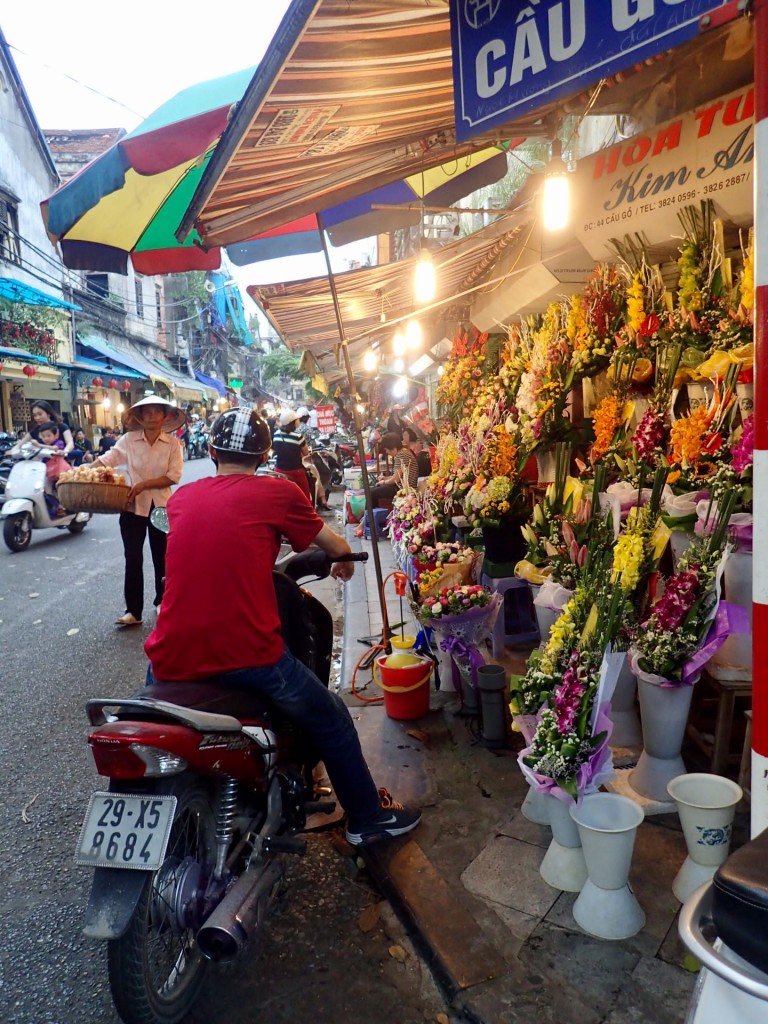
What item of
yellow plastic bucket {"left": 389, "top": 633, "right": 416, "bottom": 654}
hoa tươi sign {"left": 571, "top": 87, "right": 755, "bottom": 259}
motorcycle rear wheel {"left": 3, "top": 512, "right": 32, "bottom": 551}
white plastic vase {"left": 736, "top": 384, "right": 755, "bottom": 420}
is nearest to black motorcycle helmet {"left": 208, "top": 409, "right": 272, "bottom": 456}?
yellow plastic bucket {"left": 389, "top": 633, "right": 416, "bottom": 654}

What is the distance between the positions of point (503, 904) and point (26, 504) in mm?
9460

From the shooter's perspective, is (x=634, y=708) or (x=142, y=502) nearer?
(x=634, y=708)

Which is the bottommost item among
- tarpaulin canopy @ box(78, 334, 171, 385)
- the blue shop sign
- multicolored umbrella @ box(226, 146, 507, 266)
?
the blue shop sign

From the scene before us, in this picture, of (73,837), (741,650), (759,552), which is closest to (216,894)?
(73,837)

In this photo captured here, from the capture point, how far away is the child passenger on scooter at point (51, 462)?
10.4 meters

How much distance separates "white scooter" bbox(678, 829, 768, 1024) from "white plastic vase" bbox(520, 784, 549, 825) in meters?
1.97

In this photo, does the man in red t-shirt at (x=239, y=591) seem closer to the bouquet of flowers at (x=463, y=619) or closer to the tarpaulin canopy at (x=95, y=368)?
the bouquet of flowers at (x=463, y=619)

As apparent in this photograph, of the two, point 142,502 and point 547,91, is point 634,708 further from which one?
point 142,502

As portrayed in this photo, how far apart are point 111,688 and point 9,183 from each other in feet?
68.6

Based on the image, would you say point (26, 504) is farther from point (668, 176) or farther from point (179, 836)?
point (668, 176)

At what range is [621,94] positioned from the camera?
4156 mm

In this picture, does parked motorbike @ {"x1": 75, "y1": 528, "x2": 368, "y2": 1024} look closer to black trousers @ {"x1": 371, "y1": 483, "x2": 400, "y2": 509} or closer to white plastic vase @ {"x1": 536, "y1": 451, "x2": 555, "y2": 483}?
white plastic vase @ {"x1": 536, "y1": 451, "x2": 555, "y2": 483}

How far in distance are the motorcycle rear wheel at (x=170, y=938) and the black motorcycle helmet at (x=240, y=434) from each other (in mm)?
1300

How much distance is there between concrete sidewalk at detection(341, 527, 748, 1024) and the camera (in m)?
2.28
